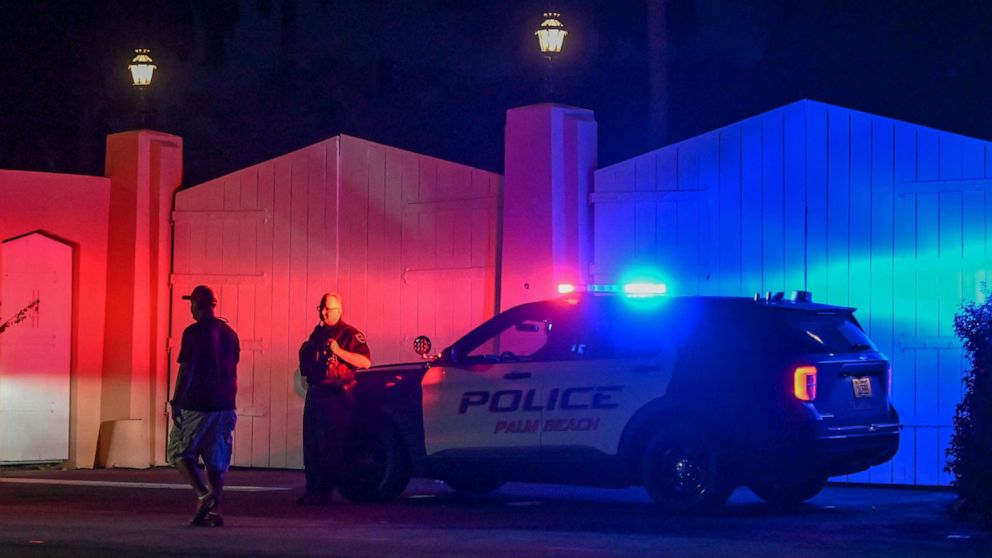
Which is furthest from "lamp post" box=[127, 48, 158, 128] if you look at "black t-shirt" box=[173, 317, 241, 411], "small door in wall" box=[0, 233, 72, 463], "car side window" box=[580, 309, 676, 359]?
"car side window" box=[580, 309, 676, 359]

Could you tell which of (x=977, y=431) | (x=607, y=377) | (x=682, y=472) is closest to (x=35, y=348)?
(x=607, y=377)

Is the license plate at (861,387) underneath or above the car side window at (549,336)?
underneath

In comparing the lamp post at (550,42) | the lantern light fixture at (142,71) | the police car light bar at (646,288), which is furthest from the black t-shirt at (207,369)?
the lantern light fixture at (142,71)

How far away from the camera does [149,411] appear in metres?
18.6

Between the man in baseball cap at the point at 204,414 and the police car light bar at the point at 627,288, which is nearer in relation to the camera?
the man in baseball cap at the point at 204,414

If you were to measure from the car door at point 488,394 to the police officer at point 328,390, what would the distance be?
68 cm

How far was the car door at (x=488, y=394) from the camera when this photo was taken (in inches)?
518

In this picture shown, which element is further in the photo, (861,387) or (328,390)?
(328,390)

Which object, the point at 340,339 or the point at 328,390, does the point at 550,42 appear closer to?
the point at 340,339

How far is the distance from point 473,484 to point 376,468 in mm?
981

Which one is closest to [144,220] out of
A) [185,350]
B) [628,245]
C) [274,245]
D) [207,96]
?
[274,245]

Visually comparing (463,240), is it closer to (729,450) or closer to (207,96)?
(729,450)

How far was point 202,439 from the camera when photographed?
11.7 metres

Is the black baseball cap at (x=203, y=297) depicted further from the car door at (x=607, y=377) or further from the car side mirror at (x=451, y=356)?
the car door at (x=607, y=377)
